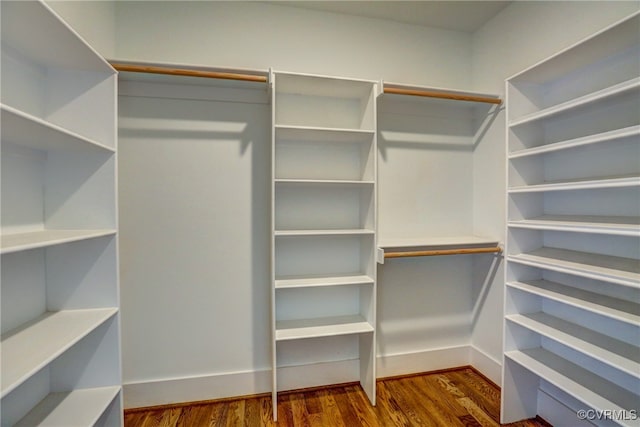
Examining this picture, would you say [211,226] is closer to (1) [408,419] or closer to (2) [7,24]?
(2) [7,24]

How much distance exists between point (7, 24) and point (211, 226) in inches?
51.0

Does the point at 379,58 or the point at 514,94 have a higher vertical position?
the point at 379,58

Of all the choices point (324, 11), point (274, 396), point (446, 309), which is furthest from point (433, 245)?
point (324, 11)

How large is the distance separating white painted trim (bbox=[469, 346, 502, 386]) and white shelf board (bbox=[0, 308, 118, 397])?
8.16 feet

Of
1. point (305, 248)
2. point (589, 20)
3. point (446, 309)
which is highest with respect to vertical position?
point (589, 20)

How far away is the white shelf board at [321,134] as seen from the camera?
5.95 feet

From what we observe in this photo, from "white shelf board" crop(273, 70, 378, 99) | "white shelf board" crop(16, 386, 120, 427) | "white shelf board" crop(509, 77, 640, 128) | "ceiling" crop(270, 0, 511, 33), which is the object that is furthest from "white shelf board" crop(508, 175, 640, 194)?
"white shelf board" crop(16, 386, 120, 427)

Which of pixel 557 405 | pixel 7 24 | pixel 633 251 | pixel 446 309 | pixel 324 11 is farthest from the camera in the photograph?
pixel 446 309

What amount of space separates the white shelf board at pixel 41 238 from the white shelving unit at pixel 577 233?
2.13 metres

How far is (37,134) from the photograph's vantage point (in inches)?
43.5

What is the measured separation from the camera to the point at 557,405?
1.76 m

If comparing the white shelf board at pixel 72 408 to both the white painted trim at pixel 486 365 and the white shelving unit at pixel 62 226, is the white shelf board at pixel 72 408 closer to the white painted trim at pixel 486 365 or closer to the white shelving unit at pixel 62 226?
the white shelving unit at pixel 62 226

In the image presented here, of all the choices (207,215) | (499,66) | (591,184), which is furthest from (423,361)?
(499,66)

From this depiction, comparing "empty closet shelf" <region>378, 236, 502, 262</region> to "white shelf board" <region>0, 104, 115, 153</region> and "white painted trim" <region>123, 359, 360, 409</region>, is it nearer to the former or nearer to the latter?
"white painted trim" <region>123, 359, 360, 409</region>
